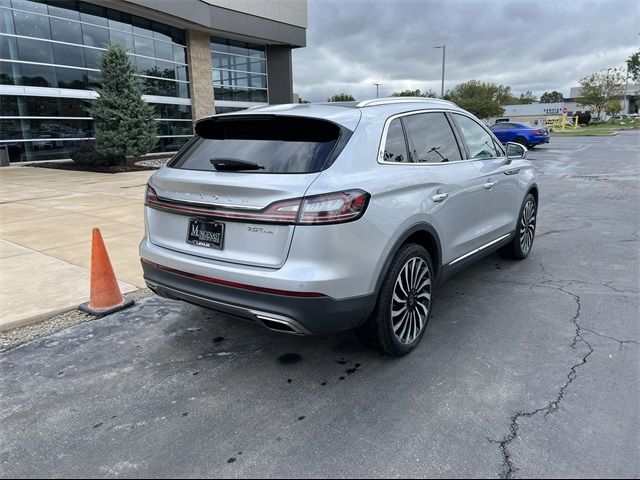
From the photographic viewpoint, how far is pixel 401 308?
3.41 meters

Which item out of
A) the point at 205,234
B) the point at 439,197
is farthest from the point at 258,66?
the point at 205,234

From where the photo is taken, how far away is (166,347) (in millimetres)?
3740

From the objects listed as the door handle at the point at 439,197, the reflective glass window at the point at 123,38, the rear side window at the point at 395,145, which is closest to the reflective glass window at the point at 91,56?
the reflective glass window at the point at 123,38

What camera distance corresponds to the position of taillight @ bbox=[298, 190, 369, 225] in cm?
274

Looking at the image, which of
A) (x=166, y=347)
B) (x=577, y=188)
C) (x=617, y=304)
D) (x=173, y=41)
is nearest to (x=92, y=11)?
(x=173, y=41)

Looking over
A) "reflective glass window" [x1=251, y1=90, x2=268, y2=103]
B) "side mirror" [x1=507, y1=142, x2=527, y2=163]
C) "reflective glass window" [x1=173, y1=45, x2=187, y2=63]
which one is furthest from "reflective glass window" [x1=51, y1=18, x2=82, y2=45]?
"side mirror" [x1=507, y1=142, x2=527, y2=163]

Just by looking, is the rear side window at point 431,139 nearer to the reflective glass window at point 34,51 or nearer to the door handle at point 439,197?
the door handle at point 439,197

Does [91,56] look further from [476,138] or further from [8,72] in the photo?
[476,138]

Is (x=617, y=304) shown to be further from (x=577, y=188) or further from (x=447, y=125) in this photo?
(x=577, y=188)

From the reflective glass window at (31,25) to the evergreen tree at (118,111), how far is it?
4.92 metres

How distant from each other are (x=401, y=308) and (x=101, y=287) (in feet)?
9.39

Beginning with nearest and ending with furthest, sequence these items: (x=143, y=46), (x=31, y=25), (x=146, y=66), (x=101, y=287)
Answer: (x=101, y=287) < (x=31, y=25) < (x=143, y=46) < (x=146, y=66)

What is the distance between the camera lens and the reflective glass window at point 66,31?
20078 mm

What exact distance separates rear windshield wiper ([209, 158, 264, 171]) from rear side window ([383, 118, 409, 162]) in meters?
0.91
